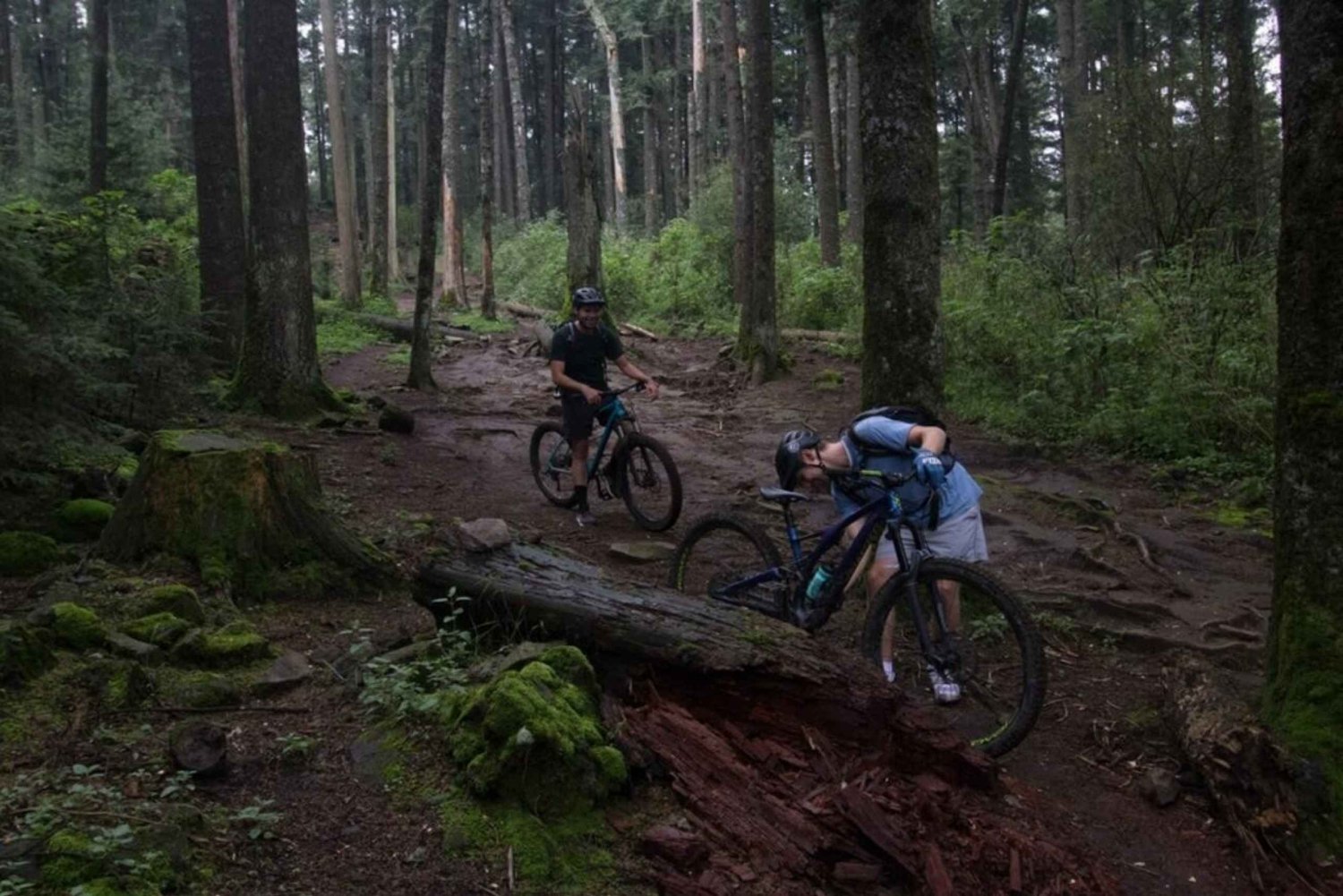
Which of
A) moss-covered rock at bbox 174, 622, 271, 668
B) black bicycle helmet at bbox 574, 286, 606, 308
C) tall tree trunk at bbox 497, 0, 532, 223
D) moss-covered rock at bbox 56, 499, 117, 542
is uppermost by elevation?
tall tree trunk at bbox 497, 0, 532, 223

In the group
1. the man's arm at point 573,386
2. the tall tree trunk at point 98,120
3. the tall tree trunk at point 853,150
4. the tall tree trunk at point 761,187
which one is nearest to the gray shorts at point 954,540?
the man's arm at point 573,386

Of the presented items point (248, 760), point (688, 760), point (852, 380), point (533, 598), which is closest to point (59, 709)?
point (248, 760)

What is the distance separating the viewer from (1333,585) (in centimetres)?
462

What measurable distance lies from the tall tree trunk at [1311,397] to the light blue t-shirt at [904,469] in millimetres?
1524

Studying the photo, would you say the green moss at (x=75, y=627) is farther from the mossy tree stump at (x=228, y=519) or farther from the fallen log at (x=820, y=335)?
the fallen log at (x=820, y=335)

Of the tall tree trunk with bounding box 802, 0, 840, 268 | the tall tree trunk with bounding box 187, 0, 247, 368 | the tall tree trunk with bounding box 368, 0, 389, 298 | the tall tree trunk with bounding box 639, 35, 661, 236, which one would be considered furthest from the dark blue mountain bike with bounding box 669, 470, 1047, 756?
the tall tree trunk with bounding box 639, 35, 661, 236

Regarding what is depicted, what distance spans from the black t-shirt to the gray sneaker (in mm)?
4751

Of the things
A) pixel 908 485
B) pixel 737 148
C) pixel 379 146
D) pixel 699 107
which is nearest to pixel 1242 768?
pixel 908 485

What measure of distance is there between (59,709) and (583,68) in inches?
2108

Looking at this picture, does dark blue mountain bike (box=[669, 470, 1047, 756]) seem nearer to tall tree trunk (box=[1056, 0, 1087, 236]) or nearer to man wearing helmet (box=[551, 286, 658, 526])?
man wearing helmet (box=[551, 286, 658, 526])

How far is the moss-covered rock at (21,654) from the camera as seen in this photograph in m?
4.37

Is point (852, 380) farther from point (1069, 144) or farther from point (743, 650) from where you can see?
point (743, 650)

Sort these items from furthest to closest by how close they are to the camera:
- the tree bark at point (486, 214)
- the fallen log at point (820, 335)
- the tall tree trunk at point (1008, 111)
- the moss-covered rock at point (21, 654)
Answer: the tree bark at point (486, 214) → the fallen log at point (820, 335) → the tall tree trunk at point (1008, 111) → the moss-covered rock at point (21, 654)

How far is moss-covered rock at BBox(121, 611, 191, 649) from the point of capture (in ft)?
16.5
